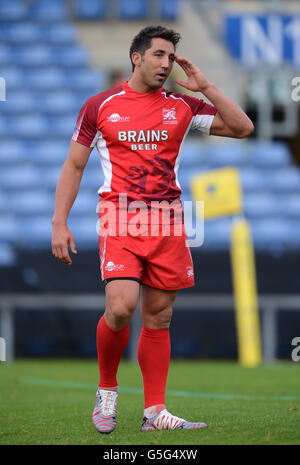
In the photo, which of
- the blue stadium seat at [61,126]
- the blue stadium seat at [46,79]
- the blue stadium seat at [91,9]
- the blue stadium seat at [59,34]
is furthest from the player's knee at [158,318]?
the blue stadium seat at [59,34]

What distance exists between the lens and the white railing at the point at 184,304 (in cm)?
952

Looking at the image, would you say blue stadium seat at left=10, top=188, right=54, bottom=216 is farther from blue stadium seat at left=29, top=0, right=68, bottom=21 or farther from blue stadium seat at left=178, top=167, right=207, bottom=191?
blue stadium seat at left=29, top=0, right=68, bottom=21

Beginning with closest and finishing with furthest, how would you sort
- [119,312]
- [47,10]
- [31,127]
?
[119,312] < [31,127] < [47,10]

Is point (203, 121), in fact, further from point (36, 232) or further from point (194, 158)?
point (194, 158)

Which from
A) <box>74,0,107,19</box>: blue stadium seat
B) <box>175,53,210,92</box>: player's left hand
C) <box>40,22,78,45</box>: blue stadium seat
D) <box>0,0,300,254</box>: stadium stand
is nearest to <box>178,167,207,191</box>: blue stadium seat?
<box>0,0,300,254</box>: stadium stand

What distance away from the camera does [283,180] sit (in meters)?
12.3

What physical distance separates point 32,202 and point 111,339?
26.5 ft

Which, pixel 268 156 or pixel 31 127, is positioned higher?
pixel 31 127

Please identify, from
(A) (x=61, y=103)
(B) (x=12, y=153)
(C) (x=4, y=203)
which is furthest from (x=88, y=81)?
(C) (x=4, y=203)

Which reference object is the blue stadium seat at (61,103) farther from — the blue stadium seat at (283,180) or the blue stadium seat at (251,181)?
the blue stadium seat at (283,180)

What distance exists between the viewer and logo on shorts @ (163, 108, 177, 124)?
3.99 m

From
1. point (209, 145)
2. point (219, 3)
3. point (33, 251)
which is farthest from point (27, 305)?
point (219, 3)

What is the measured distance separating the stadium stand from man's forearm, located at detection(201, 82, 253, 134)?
5.47 metres

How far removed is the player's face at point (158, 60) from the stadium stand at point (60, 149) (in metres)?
5.62
